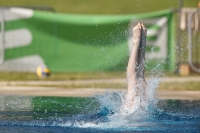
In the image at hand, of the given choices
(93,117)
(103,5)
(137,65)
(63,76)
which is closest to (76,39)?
(63,76)

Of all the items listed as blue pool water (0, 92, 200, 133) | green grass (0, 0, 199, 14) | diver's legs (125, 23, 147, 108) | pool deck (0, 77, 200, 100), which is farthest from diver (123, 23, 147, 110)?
green grass (0, 0, 199, 14)

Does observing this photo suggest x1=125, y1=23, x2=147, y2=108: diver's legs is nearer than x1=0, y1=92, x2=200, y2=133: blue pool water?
No

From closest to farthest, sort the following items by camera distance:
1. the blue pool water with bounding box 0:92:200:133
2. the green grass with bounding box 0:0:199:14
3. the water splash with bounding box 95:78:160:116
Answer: the blue pool water with bounding box 0:92:200:133 < the water splash with bounding box 95:78:160:116 < the green grass with bounding box 0:0:199:14

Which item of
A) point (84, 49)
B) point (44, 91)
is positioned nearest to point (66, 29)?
point (84, 49)

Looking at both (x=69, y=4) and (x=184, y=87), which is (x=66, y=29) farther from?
(x=69, y=4)

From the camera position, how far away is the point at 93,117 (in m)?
8.26

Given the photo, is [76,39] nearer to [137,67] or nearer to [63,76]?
[63,76]

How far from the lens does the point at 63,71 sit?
16.6 m

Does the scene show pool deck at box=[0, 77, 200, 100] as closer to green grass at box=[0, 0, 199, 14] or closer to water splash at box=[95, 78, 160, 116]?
water splash at box=[95, 78, 160, 116]

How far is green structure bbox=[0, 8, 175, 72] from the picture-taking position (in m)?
16.2

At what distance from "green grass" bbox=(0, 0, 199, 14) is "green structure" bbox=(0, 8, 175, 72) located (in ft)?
45.2

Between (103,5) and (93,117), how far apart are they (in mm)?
24380

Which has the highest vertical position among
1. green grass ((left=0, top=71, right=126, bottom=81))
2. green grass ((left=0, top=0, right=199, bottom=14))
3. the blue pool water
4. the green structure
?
green grass ((left=0, top=0, right=199, bottom=14))

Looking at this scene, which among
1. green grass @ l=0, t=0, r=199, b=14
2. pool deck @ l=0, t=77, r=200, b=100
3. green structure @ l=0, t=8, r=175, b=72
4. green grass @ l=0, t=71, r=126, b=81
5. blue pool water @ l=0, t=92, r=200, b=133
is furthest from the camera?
green grass @ l=0, t=0, r=199, b=14
